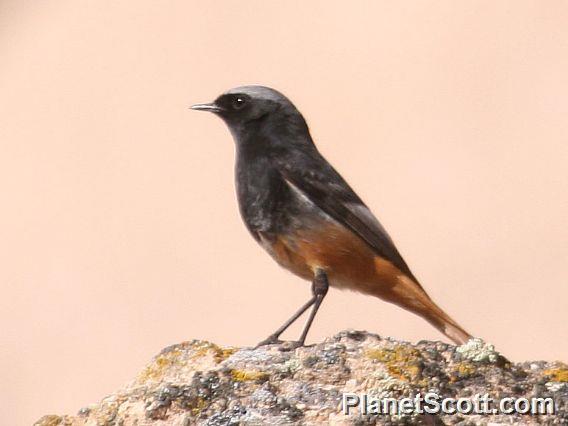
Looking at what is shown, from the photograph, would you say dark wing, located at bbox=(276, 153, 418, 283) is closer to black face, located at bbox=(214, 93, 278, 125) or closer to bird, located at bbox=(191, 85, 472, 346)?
bird, located at bbox=(191, 85, 472, 346)

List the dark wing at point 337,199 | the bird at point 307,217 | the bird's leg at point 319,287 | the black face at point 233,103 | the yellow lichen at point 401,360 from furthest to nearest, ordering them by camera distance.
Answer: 1. the black face at point 233,103
2. the dark wing at point 337,199
3. the bird at point 307,217
4. the bird's leg at point 319,287
5. the yellow lichen at point 401,360

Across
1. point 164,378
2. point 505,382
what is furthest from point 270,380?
point 505,382

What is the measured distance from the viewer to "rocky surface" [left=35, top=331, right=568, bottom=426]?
4.55 m

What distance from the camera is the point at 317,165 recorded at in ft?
23.2

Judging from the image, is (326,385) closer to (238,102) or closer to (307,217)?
(307,217)

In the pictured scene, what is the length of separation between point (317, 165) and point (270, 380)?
252cm

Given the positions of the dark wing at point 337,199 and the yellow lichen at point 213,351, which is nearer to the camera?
the yellow lichen at point 213,351

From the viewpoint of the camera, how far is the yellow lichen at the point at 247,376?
484 cm

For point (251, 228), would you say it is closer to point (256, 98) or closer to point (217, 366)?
point (256, 98)

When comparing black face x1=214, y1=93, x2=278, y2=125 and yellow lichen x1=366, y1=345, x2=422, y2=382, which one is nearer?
yellow lichen x1=366, y1=345, x2=422, y2=382

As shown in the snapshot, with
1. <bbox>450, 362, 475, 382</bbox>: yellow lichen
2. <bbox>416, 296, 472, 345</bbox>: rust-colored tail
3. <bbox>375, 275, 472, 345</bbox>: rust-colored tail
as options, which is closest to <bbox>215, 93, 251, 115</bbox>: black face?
<bbox>375, 275, 472, 345</bbox>: rust-colored tail

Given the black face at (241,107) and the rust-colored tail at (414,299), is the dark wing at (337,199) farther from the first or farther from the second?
the black face at (241,107)

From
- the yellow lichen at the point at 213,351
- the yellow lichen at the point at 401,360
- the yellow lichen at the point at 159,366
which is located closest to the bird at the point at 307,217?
the yellow lichen at the point at 213,351

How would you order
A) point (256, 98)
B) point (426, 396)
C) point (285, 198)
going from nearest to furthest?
point (426, 396) → point (285, 198) → point (256, 98)
